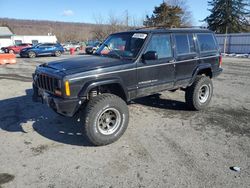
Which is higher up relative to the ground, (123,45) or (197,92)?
(123,45)

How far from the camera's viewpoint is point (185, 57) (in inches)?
235

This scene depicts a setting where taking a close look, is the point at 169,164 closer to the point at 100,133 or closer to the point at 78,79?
the point at 100,133

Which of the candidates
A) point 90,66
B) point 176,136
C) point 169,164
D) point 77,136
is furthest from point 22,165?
point 176,136

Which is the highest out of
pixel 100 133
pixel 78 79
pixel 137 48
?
pixel 137 48

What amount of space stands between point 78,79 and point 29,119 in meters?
2.49

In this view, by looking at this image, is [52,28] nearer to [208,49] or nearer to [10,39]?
[10,39]

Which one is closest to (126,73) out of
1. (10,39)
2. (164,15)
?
(164,15)

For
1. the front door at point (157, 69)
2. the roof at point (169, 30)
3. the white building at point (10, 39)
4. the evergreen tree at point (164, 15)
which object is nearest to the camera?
the front door at point (157, 69)

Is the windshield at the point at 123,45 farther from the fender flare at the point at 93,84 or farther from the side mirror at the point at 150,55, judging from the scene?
the fender flare at the point at 93,84

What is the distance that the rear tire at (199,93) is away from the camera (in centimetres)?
638

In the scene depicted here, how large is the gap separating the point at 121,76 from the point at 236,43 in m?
29.2

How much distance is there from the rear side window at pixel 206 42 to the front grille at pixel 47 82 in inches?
150

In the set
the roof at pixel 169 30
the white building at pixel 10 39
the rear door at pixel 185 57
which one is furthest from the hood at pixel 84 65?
the white building at pixel 10 39

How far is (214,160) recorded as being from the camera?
13.4 ft
